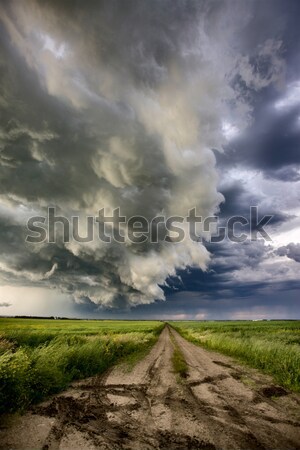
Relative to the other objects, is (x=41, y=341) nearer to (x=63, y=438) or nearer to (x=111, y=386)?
(x=111, y=386)

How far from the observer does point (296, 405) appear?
9.22 meters

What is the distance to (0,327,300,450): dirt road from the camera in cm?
640

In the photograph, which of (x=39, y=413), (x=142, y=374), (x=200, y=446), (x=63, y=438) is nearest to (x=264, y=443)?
(x=200, y=446)

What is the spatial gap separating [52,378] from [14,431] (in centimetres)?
385

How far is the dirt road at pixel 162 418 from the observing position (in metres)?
6.40

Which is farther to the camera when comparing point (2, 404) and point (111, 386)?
point (111, 386)

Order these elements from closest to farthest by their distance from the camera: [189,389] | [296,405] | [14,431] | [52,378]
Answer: [14,431] → [296,405] → [52,378] → [189,389]

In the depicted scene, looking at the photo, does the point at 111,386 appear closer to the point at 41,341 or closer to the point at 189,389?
the point at 189,389

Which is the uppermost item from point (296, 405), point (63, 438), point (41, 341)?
point (63, 438)

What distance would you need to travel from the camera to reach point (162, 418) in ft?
26.1

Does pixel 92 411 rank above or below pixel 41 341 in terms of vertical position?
above

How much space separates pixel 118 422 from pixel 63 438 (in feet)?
5.50

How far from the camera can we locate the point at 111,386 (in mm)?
11945

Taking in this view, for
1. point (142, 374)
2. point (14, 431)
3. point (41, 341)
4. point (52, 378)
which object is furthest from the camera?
point (41, 341)
